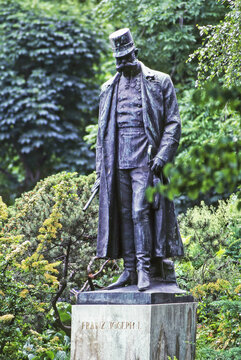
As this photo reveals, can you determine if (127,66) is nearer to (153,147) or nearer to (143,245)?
(153,147)

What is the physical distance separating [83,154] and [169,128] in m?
15.2

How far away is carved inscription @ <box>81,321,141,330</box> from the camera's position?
6.39 m

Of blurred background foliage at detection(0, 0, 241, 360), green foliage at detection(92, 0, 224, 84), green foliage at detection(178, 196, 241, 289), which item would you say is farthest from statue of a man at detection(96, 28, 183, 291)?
green foliage at detection(92, 0, 224, 84)

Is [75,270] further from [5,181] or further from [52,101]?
[5,181]

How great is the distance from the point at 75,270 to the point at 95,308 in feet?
13.1

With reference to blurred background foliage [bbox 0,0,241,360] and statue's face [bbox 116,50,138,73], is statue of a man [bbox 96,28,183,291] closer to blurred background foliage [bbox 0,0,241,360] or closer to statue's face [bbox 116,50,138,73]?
statue's face [bbox 116,50,138,73]

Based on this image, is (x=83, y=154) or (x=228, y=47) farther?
(x=83, y=154)

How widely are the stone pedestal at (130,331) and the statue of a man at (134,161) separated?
0.41 meters

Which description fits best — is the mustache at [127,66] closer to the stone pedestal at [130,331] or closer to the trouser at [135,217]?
the trouser at [135,217]

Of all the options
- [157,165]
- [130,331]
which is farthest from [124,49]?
[130,331]

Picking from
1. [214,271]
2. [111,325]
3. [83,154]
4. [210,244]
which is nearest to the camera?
[111,325]

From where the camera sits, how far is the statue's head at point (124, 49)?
705cm

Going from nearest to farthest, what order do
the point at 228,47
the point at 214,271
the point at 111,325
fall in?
the point at 111,325 → the point at 228,47 → the point at 214,271

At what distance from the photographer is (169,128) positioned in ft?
23.3
